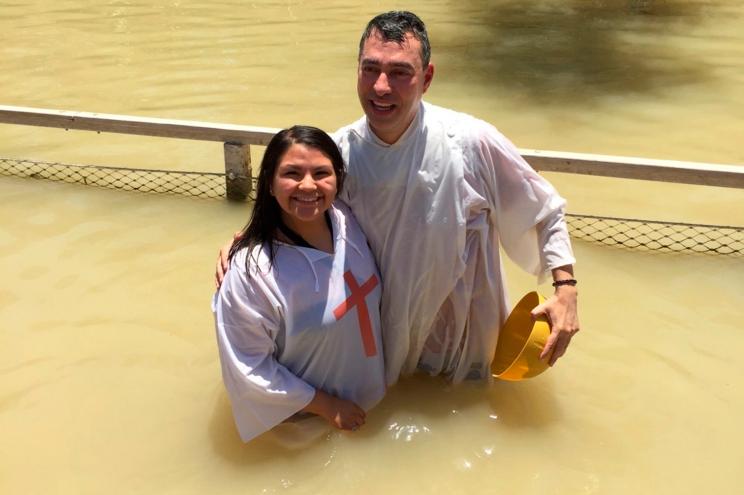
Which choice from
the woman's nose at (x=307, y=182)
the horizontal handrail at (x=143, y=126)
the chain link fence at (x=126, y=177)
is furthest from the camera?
the chain link fence at (x=126, y=177)

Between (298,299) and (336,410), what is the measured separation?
45 centimetres

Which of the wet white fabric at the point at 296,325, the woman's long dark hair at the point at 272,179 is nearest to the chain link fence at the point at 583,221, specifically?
the wet white fabric at the point at 296,325

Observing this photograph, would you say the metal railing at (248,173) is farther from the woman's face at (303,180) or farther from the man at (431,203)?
the woman's face at (303,180)

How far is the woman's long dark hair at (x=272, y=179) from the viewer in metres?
2.33

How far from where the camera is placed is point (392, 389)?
2988 mm

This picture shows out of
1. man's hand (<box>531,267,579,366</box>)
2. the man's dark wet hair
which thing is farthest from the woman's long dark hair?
man's hand (<box>531,267,579,366</box>)

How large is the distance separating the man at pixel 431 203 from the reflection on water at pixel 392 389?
0.51m

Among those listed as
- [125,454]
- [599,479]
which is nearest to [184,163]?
[125,454]

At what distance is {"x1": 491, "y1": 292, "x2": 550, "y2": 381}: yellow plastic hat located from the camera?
2508 mm

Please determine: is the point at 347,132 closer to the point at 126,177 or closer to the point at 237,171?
the point at 237,171

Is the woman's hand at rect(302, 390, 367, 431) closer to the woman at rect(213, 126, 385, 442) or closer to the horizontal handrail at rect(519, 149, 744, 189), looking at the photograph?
the woman at rect(213, 126, 385, 442)

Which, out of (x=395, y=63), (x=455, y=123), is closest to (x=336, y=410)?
(x=455, y=123)

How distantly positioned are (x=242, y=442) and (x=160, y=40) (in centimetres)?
690

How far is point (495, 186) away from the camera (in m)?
2.46
